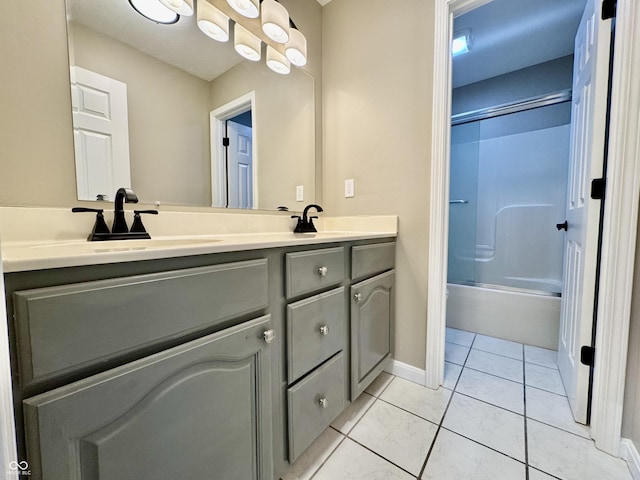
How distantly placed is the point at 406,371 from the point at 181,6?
2063mm

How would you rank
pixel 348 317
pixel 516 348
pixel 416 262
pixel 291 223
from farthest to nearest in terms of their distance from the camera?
pixel 516 348
pixel 291 223
pixel 416 262
pixel 348 317

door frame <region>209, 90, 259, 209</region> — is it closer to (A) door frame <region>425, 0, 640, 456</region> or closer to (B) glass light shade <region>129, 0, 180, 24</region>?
(B) glass light shade <region>129, 0, 180, 24</region>

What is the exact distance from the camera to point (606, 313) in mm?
1012

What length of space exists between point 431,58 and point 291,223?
3.80 ft

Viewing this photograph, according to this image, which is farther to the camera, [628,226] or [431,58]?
[431,58]

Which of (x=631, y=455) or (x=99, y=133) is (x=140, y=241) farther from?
(x=631, y=455)

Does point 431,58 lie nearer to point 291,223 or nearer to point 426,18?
point 426,18

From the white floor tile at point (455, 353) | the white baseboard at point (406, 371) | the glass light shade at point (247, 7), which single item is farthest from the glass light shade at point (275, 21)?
the white floor tile at point (455, 353)

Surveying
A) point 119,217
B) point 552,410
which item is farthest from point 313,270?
point 552,410

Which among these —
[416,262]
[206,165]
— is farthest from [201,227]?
[416,262]

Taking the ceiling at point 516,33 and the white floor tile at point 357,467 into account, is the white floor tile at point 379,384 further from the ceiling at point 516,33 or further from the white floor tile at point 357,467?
the ceiling at point 516,33

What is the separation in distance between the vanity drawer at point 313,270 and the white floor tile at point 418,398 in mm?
767

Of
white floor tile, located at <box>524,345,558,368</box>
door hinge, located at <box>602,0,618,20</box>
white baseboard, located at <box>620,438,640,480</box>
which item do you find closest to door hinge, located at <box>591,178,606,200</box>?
door hinge, located at <box>602,0,618,20</box>

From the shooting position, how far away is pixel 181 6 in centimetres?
107
